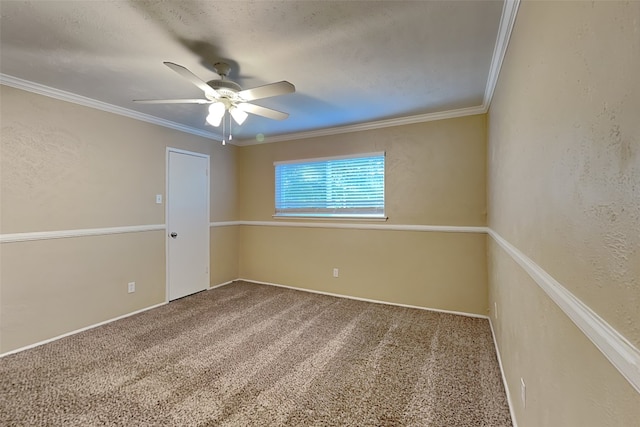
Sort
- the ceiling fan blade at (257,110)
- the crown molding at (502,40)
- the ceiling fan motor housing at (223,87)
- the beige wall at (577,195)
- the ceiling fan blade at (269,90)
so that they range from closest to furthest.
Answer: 1. the beige wall at (577,195)
2. the crown molding at (502,40)
3. the ceiling fan blade at (269,90)
4. the ceiling fan motor housing at (223,87)
5. the ceiling fan blade at (257,110)

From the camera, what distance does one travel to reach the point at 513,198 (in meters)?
1.71

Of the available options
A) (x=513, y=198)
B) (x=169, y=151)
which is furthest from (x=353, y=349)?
(x=169, y=151)

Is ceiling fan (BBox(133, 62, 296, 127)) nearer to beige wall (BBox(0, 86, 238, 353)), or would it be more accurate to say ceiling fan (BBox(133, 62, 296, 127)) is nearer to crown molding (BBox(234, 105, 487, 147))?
beige wall (BBox(0, 86, 238, 353))

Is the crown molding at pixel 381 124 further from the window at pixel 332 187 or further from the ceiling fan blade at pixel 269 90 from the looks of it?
the ceiling fan blade at pixel 269 90

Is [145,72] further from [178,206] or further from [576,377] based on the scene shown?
[576,377]

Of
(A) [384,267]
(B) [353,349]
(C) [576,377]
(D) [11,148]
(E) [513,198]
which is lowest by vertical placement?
(B) [353,349]

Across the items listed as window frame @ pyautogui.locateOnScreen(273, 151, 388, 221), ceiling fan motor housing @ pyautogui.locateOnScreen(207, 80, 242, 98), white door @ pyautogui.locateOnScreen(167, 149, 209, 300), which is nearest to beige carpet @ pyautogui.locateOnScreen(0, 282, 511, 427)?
white door @ pyautogui.locateOnScreen(167, 149, 209, 300)

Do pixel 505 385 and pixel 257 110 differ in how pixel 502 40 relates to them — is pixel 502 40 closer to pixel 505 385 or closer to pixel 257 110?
pixel 257 110

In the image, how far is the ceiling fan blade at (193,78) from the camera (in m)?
1.66

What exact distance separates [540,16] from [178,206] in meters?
3.97

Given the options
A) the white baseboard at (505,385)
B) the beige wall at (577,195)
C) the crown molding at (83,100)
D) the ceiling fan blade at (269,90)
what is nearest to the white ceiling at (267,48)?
the crown molding at (83,100)

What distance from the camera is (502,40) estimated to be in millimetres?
1820

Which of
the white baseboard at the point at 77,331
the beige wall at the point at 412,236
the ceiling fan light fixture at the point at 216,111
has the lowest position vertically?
the white baseboard at the point at 77,331

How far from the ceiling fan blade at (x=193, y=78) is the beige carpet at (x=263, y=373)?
207 centimetres
